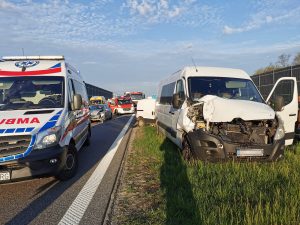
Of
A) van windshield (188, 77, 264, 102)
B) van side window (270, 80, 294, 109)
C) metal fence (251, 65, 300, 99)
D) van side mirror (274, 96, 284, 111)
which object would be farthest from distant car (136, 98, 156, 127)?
van side mirror (274, 96, 284, 111)

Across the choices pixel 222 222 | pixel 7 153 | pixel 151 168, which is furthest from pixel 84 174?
pixel 222 222

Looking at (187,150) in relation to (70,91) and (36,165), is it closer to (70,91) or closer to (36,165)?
(70,91)

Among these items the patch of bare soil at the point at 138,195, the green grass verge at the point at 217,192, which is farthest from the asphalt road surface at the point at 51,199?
the green grass verge at the point at 217,192

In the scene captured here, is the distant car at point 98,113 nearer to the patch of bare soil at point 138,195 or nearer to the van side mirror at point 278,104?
the patch of bare soil at point 138,195

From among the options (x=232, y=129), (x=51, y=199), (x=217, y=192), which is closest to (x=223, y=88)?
(x=232, y=129)

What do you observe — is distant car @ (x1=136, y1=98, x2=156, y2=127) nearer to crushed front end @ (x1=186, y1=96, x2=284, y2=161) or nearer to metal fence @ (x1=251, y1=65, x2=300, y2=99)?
metal fence @ (x1=251, y1=65, x2=300, y2=99)

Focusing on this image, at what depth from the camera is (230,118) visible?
6.98 metres

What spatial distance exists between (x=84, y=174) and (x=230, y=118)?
127 inches

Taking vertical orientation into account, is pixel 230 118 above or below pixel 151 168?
above

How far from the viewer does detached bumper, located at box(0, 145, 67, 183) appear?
5727 millimetres

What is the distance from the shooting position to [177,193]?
545 centimetres

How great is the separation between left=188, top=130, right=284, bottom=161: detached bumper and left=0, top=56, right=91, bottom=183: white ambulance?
8.89 ft

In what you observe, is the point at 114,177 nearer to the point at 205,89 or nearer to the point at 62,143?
the point at 62,143

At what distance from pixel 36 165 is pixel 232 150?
3.68 metres
